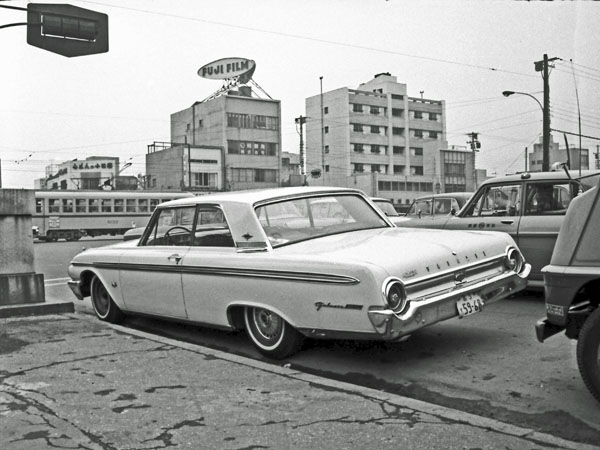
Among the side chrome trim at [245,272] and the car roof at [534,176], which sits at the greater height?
the car roof at [534,176]

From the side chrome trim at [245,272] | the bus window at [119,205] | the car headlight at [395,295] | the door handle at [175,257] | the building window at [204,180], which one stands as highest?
the building window at [204,180]

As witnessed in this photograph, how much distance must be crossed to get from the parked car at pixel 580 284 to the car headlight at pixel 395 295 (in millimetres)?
911

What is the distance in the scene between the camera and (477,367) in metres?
4.80

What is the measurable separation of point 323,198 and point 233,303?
1.35 m

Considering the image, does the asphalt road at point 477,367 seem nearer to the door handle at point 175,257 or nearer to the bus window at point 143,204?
the door handle at point 175,257

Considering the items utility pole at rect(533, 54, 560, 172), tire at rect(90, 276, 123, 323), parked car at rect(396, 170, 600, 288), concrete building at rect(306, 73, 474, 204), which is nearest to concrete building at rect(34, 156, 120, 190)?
concrete building at rect(306, 73, 474, 204)

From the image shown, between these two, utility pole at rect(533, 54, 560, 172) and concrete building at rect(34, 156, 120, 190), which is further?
concrete building at rect(34, 156, 120, 190)

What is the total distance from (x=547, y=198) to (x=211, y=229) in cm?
428

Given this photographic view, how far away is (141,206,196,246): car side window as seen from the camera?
620cm

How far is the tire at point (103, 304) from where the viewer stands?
7098 mm

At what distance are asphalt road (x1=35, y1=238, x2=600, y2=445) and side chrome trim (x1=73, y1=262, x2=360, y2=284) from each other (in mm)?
745

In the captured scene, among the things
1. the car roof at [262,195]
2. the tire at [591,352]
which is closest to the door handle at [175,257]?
the car roof at [262,195]

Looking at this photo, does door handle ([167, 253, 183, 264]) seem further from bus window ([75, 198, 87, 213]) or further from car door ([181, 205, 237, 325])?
bus window ([75, 198, 87, 213])

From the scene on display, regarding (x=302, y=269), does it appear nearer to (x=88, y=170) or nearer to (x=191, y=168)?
(x=191, y=168)
